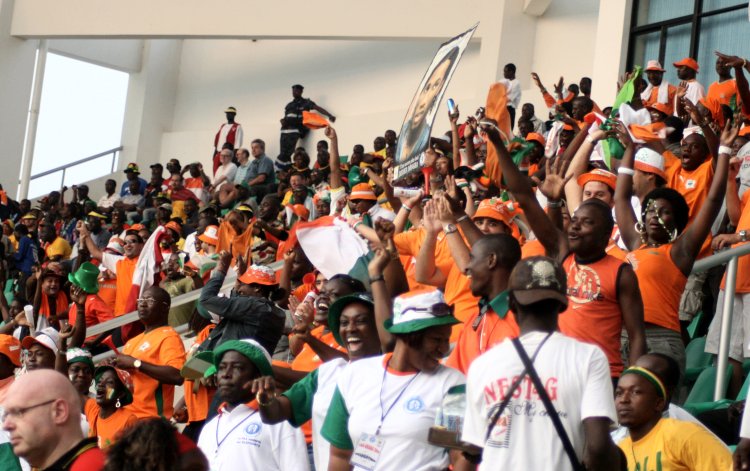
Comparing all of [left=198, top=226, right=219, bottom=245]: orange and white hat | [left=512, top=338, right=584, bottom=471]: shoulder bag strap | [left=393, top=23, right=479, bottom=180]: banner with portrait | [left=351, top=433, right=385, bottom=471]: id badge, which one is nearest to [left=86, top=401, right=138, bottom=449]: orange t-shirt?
[left=393, top=23, right=479, bottom=180]: banner with portrait

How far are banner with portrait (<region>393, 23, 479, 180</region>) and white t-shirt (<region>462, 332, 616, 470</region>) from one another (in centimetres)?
414

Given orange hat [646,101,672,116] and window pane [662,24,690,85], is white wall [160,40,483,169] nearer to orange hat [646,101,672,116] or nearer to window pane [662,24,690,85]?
window pane [662,24,690,85]

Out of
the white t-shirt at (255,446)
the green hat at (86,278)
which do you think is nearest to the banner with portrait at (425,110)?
the white t-shirt at (255,446)

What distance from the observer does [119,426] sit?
7.73 metres

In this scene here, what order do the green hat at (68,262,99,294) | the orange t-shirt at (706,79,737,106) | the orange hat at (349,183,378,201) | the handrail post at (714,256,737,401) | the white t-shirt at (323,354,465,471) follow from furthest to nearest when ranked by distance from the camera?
the orange t-shirt at (706,79,737,106)
the green hat at (68,262,99,294)
the orange hat at (349,183,378,201)
the handrail post at (714,256,737,401)
the white t-shirt at (323,354,465,471)

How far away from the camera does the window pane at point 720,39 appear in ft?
46.2

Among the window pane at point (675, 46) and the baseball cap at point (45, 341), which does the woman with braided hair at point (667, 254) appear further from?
the window pane at point (675, 46)

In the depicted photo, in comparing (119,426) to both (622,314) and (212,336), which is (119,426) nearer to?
(212,336)

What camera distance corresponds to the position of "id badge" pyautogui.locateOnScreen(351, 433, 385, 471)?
4.81m

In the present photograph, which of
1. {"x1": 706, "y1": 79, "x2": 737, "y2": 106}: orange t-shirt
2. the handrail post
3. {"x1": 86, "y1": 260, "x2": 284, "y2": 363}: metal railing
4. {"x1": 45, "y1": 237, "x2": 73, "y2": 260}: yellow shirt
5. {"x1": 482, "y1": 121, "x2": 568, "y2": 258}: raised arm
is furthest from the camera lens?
{"x1": 45, "y1": 237, "x2": 73, "y2": 260}: yellow shirt

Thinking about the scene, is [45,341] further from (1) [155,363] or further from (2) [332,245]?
(2) [332,245]

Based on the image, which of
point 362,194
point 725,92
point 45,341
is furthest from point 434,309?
point 725,92

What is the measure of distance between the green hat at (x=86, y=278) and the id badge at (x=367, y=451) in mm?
5746

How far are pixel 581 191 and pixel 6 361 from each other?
390 cm
